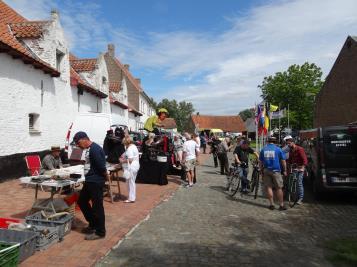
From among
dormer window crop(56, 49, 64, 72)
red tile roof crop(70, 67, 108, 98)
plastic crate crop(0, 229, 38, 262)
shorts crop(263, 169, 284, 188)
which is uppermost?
dormer window crop(56, 49, 64, 72)

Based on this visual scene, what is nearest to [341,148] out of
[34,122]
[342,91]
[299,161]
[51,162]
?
[299,161]

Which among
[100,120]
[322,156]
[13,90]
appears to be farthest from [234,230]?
[13,90]

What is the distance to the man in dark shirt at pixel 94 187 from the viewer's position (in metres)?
6.85

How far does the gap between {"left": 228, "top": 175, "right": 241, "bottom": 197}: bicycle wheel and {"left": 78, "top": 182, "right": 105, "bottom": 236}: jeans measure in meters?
5.85

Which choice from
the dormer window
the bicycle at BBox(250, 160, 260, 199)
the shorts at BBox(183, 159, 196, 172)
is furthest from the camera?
the dormer window

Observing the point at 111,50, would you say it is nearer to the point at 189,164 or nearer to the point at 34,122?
the point at 34,122

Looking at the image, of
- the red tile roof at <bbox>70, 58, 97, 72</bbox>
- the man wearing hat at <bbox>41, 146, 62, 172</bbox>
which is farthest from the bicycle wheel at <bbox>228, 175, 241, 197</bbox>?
the red tile roof at <bbox>70, 58, 97, 72</bbox>

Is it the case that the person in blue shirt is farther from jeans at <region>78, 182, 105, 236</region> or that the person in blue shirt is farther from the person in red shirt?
jeans at <region>78, 182, 105, 236</region>

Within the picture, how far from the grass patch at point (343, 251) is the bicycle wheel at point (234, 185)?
5023 millimetres

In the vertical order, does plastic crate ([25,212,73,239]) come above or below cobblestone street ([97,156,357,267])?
above

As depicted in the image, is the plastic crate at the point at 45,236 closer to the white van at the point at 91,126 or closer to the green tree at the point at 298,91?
the white van at the point at 91,126

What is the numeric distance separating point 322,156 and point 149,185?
5806 millimetres

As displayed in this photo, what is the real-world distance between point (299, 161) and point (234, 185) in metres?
2.46

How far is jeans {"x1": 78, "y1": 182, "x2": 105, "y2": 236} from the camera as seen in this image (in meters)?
6.84
